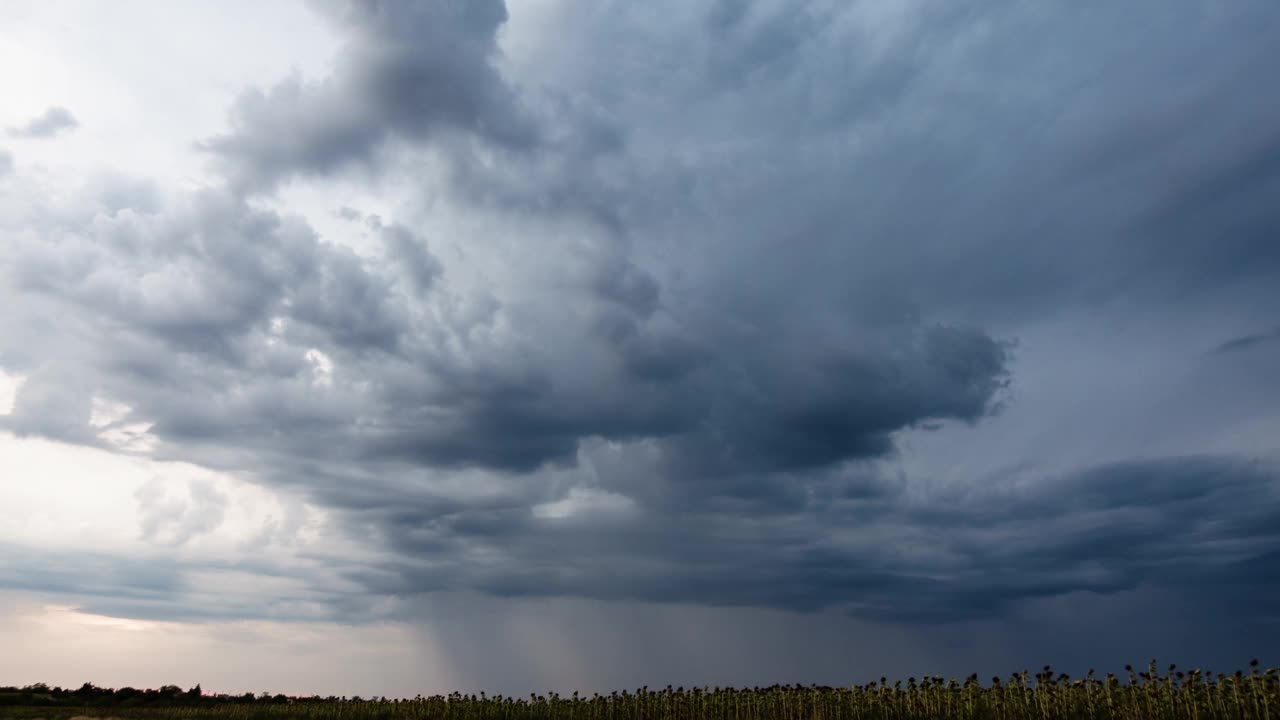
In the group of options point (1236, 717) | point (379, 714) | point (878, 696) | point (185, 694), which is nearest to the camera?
point (1236, 717)

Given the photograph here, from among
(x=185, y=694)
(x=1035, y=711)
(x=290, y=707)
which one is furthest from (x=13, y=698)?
(x=1035, y=711)

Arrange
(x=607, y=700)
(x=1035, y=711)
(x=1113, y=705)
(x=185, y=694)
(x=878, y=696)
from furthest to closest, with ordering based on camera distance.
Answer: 1. (x=185, y=694)
2. (x=607, y=700)
3. (x=878, y=696)
4. (x=1035, y=711)
5. (x=1113, y=705)

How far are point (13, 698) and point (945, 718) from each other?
11385cm

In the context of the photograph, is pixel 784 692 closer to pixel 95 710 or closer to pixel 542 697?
pixel 542 697

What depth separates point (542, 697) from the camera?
252ft

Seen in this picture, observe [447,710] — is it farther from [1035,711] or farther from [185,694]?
[185,694]

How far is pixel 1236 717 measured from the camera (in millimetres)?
40656

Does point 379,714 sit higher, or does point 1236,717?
point 1236,717

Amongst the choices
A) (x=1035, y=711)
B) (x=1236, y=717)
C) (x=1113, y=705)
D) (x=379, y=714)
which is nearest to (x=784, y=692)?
(x=1035, y=711)

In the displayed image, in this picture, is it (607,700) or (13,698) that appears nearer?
(607,700)

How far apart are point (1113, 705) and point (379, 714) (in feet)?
234

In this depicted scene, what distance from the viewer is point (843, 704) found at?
Answer: 62281mm

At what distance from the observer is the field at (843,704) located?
141 ft

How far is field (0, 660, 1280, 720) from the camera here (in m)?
42.8
